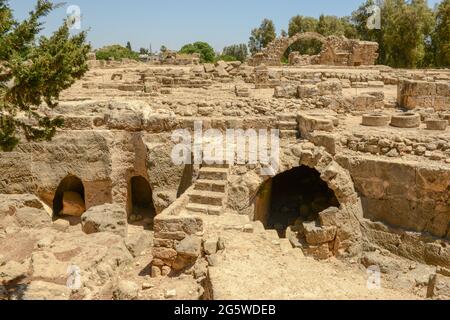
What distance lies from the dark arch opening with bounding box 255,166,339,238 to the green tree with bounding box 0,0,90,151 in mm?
5199

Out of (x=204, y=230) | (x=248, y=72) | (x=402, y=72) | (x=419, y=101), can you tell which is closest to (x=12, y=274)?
(x=204, y=230)

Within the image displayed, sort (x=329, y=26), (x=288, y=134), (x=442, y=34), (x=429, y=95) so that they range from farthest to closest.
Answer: (x=329, y=26) → (x=442, y=34) → (x=429, y=95) → (x=288, y=134)

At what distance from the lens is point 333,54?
1012 inches

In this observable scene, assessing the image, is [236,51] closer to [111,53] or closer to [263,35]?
[263,35]

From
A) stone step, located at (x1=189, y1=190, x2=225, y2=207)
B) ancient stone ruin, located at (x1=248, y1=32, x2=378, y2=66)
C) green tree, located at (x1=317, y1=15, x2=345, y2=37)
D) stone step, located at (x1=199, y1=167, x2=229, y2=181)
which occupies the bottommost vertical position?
stone step, located at (x1=189, y1=190, x2=225, y2=207)

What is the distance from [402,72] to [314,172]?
10.7 m

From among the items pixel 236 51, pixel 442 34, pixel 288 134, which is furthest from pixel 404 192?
pixel 236 51

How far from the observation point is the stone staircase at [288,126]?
10562mm

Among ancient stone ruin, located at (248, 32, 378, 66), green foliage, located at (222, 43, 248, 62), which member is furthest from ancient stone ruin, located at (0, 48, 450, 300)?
green foliage, located at (222, 43, 248, 62)

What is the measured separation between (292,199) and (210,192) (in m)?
3.64

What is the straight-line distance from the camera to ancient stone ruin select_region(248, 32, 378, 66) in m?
24.7

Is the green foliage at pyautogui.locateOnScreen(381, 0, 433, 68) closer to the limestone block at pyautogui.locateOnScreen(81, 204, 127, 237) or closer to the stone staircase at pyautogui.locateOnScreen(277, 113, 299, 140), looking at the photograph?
the stone staircase at pyautogui.locateOnScreen(277, 113, 299, 140)
